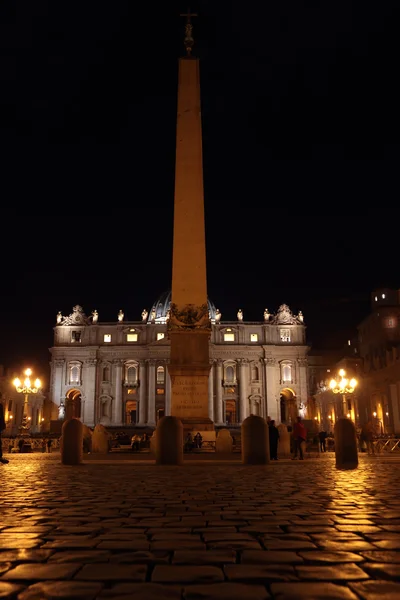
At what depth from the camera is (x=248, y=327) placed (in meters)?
93.3

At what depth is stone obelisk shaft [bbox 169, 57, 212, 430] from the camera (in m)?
23.2

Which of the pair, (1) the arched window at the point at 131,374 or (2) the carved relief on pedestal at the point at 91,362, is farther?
(1) the arched window at the point at 131,374

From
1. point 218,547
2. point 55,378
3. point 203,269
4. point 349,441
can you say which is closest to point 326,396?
point 55,378

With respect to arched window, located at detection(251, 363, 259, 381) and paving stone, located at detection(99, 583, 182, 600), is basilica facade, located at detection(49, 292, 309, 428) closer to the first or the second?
arched window, located at detection(251, 363, 259, 381)

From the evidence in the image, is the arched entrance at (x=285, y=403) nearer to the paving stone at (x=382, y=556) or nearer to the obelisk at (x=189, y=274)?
the obelisk at (x=189, y=274)

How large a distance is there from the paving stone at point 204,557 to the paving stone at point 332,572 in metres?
0.58

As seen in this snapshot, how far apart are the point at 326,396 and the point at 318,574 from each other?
2962 inches

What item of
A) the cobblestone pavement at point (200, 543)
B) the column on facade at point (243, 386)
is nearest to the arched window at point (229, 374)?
the column on facade at point (243, 386)

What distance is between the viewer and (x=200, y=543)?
197 inches

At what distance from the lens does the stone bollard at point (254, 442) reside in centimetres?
1609

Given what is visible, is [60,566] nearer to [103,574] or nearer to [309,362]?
[103,574]

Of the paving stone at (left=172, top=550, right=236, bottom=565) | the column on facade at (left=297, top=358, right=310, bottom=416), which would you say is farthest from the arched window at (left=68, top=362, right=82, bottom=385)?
the paving stone at (left=172, top=550, right=236, bottom=565)

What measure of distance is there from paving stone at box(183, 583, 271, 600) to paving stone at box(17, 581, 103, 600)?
1.94 ft

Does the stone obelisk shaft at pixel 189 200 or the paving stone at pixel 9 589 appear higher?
the stone obelisk shaft at pixel 189 200
